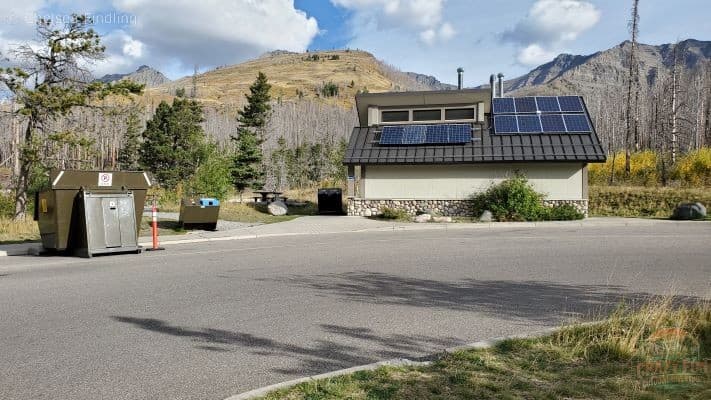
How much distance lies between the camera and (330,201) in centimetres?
2542

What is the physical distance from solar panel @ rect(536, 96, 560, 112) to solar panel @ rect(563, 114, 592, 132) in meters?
1.02

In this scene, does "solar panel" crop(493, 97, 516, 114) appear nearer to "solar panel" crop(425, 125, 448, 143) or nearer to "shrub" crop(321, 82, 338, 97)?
"solar panel" crop(425, 125, 448, 143)

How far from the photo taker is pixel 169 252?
1298 cm

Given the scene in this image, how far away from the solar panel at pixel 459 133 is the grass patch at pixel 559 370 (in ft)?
63.1

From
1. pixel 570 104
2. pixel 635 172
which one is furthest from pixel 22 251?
pixel 635 172

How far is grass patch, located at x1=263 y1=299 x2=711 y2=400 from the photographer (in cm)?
344

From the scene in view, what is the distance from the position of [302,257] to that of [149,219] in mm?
11259

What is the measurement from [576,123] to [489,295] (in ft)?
64.7

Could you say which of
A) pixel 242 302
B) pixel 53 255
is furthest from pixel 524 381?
pixel 53 255

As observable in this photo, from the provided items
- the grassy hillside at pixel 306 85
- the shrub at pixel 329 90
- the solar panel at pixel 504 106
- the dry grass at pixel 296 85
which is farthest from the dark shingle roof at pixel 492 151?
the shrub at pixel 329 90

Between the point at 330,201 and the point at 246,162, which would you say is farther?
the point at 246,162

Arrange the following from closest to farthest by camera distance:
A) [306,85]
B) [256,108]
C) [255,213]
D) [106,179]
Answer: [106,179] → [255,213] → [256,108] → [306,85]

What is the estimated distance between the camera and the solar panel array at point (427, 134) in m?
23.9

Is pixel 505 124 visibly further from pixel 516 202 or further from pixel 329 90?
pixel 329 90
